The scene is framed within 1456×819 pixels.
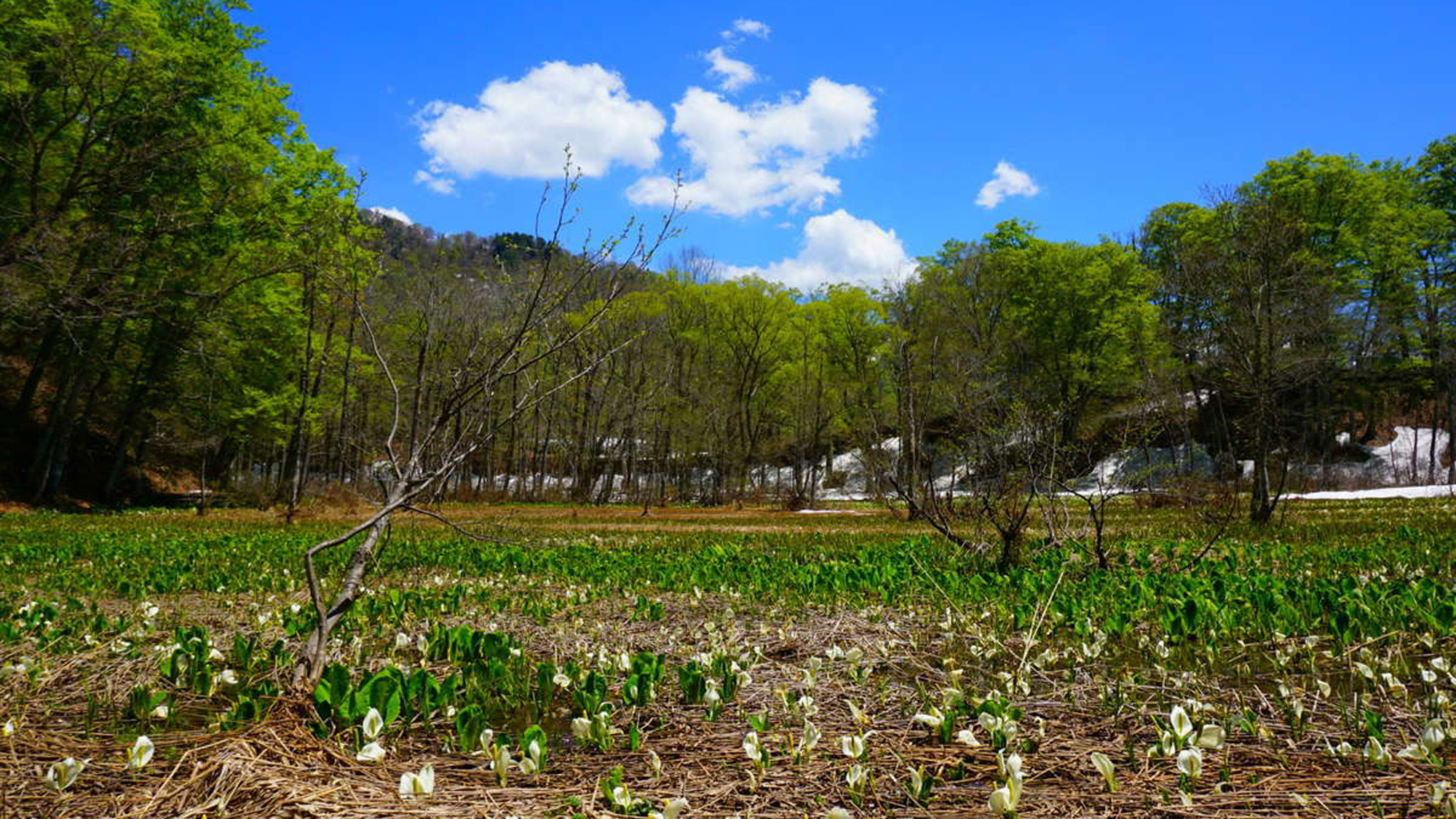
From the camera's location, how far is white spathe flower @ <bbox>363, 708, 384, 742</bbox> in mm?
2768

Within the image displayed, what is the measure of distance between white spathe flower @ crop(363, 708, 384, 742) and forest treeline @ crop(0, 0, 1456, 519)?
1.34m

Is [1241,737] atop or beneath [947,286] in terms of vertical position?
beneath

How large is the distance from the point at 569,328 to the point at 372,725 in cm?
344

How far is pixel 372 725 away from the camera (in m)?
2.79

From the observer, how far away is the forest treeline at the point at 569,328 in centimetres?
1349

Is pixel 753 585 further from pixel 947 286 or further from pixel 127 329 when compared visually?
pixel 947 286

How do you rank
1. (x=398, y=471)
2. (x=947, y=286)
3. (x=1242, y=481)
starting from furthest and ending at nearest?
(x=947, y=286), (x=1242, y=481), (x=398, y=471)

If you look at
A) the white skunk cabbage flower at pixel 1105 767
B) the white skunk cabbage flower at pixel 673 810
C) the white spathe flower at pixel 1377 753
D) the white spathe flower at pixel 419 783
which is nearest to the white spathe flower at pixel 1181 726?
the white skunk cabbage flower at pixel 1105 767

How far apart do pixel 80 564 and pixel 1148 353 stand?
41.7m

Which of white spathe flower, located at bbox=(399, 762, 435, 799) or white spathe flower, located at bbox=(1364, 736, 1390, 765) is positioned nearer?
white spathe flower, located at bbox=(399, 762, 435, 799)

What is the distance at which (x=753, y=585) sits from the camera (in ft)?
22.8

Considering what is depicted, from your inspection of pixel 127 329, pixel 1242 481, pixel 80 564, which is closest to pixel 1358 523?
pixel 1242 481

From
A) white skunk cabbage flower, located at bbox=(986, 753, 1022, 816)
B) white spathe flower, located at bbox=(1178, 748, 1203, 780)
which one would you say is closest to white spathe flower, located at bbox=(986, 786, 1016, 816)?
white skunk cabbage flower, located at bbox=(986, 753, 1022, 816)

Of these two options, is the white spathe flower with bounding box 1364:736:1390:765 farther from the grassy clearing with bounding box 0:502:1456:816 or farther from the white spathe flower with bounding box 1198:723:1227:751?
the white spathe flower with bounding box 1198:723:1227:751
